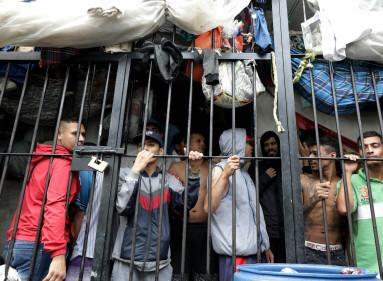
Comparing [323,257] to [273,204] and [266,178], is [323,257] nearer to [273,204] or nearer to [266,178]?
[273,204]

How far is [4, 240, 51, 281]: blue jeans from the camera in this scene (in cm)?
224

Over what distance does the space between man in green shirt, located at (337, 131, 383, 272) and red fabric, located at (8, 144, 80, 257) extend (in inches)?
84.1

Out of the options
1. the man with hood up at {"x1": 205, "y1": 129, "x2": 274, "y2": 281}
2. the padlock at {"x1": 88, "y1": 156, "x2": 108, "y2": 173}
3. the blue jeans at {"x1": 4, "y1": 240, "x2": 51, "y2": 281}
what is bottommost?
the blue jeans at {"x1": 4, "y1": 240, "x2": 51, "y2": 281}

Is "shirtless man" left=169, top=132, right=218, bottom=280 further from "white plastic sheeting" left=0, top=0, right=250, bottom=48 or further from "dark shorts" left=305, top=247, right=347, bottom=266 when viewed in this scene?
"white plastic sheeting" left=0, top=0, right=250, bottom=48

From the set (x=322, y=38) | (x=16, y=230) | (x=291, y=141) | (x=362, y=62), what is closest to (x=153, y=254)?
(x=16, y=230)

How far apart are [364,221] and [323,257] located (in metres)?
0.47

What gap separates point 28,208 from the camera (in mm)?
2367

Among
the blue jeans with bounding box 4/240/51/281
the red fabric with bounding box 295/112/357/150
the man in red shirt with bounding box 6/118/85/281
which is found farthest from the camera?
the red fabric with bounding box 295/112/357/150

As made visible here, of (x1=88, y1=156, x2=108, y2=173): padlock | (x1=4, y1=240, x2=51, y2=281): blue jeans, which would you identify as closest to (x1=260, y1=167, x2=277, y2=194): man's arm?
(x1=88, y1=156, x2=108, y2=173): padlock

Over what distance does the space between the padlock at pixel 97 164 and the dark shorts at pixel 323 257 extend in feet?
6.12

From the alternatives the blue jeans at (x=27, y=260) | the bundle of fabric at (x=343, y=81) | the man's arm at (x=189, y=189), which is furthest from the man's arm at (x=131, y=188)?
the bundle of fabric at (x=343, y=81)

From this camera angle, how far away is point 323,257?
8.44ft

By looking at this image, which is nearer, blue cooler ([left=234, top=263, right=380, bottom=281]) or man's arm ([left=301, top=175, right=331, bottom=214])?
blue cooler ([left=234, top=263, right=380, bottom=281])

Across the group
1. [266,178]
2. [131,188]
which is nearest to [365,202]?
[266,178]
